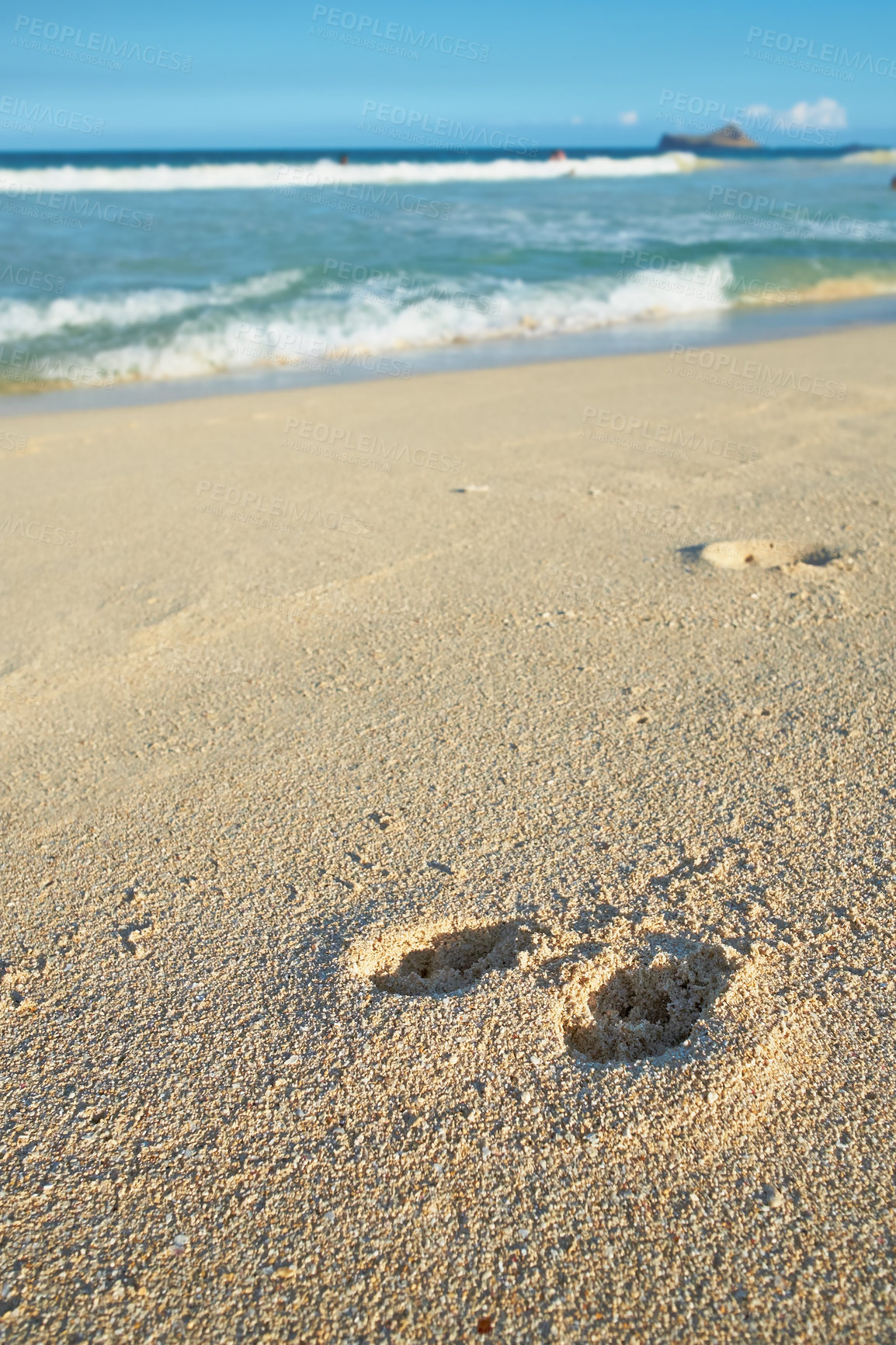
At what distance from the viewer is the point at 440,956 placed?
1.65 m

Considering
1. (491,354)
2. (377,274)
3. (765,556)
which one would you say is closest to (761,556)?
(765,556)

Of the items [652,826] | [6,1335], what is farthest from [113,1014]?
[652,826]

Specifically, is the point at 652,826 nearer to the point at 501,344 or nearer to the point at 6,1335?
the point at 6,1335

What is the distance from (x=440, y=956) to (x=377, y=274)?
961 centimetres

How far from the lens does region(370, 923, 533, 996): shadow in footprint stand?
5.21ft

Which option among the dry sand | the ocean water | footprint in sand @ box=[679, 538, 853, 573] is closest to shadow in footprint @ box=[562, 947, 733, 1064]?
the dry sand

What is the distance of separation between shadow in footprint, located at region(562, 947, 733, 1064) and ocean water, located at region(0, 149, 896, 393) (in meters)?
6.16

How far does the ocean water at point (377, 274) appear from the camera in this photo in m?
7.98

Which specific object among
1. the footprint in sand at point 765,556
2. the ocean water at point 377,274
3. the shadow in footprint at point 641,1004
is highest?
the ocean water at point 377,274

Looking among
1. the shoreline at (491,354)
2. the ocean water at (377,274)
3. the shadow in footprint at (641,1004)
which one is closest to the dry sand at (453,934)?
the shadow in footprint at (641,1004)

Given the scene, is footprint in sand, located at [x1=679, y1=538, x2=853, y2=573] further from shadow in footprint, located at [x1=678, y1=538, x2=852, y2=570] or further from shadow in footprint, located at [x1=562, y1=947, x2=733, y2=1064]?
shadow in footprint, located at [x1=562, y1=947, x2=733, y2=1064]

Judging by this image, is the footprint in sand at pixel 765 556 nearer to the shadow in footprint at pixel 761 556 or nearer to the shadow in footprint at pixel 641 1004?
the shadow in footprint at pixel 761 556

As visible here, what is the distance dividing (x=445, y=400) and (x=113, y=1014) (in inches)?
187

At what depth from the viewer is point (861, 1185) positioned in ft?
4.04
